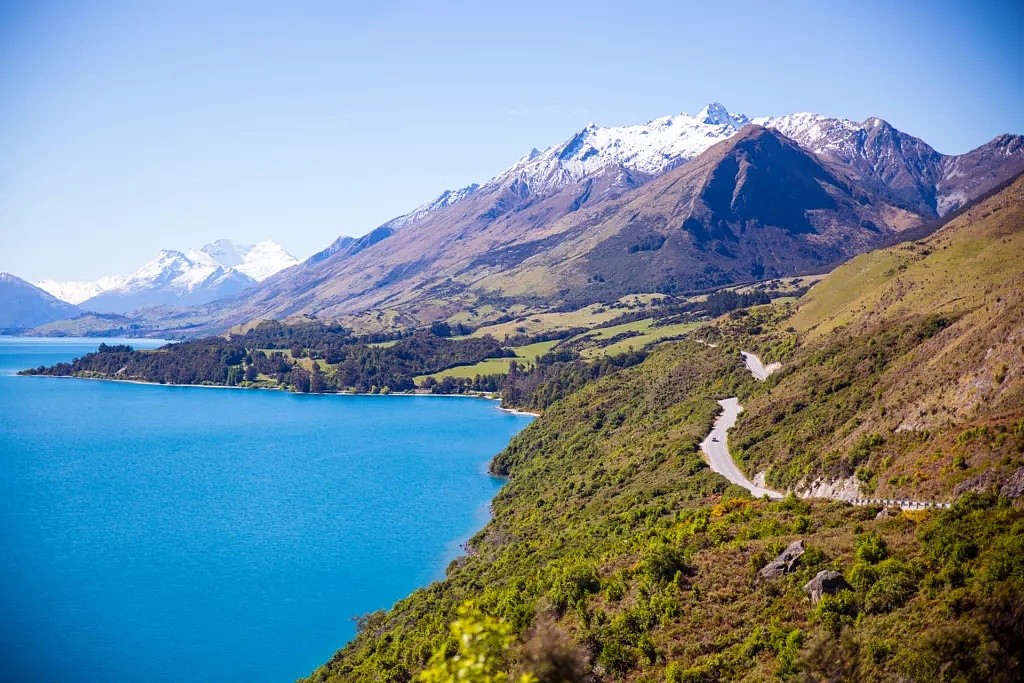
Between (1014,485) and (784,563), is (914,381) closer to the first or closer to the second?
(1014,485)

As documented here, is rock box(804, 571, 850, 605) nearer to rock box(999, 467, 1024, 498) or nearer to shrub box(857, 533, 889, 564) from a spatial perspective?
shrub box(857, 533, 889, 564)

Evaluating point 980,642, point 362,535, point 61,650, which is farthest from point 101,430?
point 980,642

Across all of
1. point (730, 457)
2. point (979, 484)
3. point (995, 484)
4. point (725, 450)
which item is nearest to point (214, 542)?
point (725, 450)

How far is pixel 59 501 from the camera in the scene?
366ft

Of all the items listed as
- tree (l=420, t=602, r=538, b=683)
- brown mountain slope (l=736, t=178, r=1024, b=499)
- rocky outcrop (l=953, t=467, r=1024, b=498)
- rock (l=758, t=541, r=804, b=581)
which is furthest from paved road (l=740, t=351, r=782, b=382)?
tree (l=420, t=602, r=538, b=683)

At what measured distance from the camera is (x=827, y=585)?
32312mm

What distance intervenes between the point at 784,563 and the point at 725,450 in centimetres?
3846

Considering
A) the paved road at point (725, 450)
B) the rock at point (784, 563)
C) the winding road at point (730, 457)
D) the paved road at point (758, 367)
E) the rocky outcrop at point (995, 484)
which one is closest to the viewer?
the rock at point (784, 563)

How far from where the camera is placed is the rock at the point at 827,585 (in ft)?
106

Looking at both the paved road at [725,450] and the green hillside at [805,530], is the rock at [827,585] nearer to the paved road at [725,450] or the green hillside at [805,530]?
the green hillside at [805,530]

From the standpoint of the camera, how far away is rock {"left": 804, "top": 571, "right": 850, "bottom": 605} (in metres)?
32.2

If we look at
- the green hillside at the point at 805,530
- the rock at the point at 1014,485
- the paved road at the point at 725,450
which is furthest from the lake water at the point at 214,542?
the rock at the point at 1014,485

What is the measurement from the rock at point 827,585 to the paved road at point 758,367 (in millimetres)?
66670

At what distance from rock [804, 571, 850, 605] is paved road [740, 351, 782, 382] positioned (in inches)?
2625
